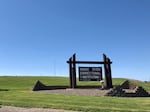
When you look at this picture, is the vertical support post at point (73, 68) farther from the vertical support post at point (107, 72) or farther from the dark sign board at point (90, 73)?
the vertical support post at point (107, 72)

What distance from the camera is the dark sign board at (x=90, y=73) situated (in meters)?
29.3

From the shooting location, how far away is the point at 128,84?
30.1m

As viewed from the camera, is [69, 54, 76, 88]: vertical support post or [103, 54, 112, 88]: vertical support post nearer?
[69, 54, 76, 88]: vertical support post

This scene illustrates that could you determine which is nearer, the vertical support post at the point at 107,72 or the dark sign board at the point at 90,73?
the dark sign board at the point at 90,73

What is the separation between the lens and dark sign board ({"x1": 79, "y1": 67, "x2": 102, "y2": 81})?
96.0 ft

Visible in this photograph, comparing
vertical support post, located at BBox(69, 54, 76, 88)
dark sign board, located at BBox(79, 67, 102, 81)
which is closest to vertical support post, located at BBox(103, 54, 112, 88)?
dark sign board, located at BBox(79, 67, 102, 81)

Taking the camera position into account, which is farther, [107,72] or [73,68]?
[107,72]

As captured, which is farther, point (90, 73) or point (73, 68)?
point (90, 73)

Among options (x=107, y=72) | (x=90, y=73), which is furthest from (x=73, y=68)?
(x=107, y=72)

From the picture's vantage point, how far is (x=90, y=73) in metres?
29.5

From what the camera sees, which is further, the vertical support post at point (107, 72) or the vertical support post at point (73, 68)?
the vertical support post at point (107, 72)

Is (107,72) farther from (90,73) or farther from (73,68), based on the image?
(73,68)

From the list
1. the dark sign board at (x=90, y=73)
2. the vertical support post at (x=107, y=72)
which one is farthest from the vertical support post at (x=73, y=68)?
the vertical support post at (x=107, y=72)

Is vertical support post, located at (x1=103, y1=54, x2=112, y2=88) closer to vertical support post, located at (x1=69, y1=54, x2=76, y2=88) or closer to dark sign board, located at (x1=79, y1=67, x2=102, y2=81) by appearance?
dark sign board, located at (x1=79, y1=67, x2=102, y2=81)
